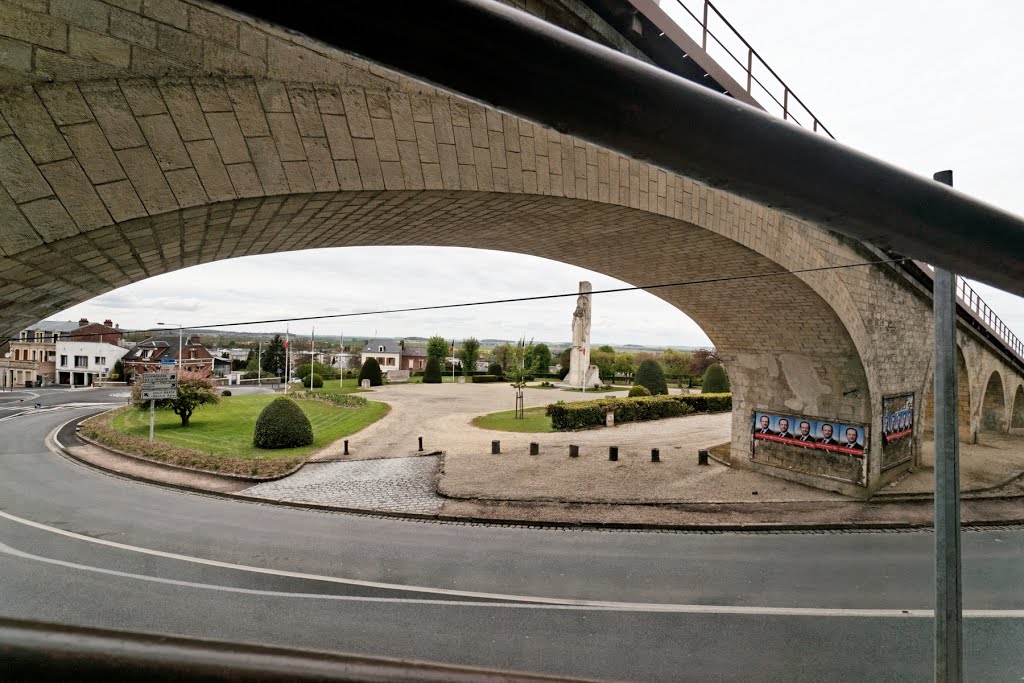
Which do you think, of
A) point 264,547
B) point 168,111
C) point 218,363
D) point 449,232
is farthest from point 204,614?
point 218,363

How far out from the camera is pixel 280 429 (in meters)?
18.9

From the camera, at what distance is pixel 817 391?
13.3 meters

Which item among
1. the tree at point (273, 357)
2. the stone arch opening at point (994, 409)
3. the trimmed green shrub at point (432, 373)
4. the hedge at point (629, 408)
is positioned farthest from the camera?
the tree at point (273, 357)

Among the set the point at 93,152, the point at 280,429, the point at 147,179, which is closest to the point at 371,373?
the point at 280,429

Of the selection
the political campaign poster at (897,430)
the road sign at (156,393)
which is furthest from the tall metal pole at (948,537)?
the road sign at (156,393)

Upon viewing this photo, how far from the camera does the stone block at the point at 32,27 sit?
2775 millimetres

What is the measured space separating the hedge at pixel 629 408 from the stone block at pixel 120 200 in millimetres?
20963

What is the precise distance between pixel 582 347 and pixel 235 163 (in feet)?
137

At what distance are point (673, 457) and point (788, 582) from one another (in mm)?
9168

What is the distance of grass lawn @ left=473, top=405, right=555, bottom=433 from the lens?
2419 centimetres

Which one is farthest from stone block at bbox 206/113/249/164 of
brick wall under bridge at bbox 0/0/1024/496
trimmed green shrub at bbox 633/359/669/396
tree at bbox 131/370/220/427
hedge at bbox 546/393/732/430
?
trimmed green shrub at bbox 633/359/669/396

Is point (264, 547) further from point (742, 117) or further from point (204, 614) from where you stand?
point (742, 117)

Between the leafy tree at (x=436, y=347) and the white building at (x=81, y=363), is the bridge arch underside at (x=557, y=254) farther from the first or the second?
the white building at (x=81, y=363)

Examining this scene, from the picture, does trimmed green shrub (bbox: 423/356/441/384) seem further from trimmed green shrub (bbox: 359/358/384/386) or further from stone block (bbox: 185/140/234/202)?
stone block (bbox: 185/140/234/202)
